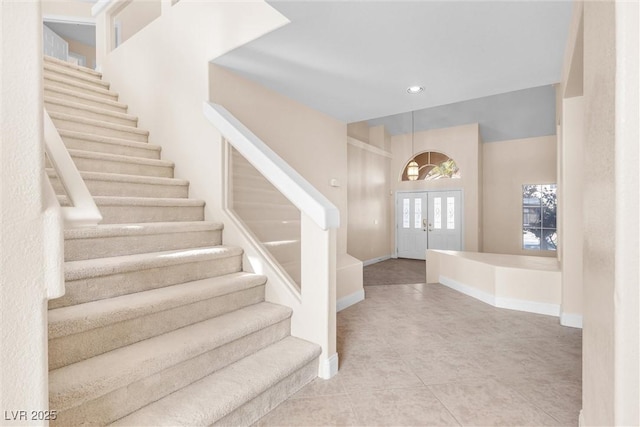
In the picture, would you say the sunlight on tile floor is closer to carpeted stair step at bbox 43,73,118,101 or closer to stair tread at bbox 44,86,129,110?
stair tread at bbox 44,86,129,110

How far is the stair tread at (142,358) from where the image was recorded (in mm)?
1206

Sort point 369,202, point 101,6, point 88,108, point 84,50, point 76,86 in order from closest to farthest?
point 88,108
point 76,86
point 101,6
point 84,50
point 369,202

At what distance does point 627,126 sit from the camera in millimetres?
830

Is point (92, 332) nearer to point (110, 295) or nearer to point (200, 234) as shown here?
point (110, 295)

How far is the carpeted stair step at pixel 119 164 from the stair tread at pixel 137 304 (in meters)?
1.37

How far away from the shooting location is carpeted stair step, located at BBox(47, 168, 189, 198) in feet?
7.49

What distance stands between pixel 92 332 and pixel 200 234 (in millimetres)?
1112

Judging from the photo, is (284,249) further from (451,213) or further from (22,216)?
(451,213)

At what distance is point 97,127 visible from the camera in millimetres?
2996

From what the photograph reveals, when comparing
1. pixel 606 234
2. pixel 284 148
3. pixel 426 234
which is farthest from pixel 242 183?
pixel 426 234

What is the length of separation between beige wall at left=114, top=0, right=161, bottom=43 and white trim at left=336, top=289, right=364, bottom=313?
200 inches

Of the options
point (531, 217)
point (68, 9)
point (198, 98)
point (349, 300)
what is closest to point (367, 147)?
point (531, 217)

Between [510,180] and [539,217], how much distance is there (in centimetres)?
107

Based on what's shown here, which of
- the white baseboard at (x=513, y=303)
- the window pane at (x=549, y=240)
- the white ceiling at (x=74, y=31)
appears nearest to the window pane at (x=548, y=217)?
the window pane at (x=549, y=240)
